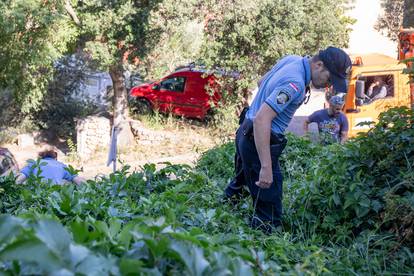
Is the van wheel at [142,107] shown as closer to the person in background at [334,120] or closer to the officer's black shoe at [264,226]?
the person in background at [334,120]

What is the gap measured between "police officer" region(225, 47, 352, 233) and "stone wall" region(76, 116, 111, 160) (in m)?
13.0

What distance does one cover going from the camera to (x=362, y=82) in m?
12.8

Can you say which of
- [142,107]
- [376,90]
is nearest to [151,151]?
[142,107]

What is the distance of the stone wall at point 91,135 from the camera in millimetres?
17406

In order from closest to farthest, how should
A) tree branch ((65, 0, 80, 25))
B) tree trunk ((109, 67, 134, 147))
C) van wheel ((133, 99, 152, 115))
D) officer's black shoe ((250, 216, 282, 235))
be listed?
officer's black shoe ((250, 216, 282, 235)) < tree branch ((65, 0, 80, 25)) < tree trunk ((109, 67, 134, 147)) < van wheel ((133, 99, 152, 115))

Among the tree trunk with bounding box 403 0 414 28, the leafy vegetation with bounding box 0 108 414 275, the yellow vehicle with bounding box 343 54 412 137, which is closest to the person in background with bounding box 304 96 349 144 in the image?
the leafy vegetation with bounding box 0 108 414 275

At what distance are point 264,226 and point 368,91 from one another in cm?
968

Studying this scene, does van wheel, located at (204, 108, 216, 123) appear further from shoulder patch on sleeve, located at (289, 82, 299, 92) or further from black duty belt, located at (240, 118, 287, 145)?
shoulder patch on sleeve, located at (289, 82, 299, 92)

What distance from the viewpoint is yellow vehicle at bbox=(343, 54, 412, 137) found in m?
13.0

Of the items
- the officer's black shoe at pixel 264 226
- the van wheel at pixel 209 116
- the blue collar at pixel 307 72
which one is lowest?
the officer's black shoe at pixel 264 226

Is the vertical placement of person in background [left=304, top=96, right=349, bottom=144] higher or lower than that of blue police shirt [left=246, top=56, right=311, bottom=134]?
lower

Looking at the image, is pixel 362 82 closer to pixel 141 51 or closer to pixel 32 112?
pixel 141 51

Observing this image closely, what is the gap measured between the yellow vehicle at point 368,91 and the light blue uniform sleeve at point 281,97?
27.9ft

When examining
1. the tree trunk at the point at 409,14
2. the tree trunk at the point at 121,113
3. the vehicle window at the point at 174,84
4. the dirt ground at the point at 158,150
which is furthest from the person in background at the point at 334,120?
the vehicle window at the point at 174,84
